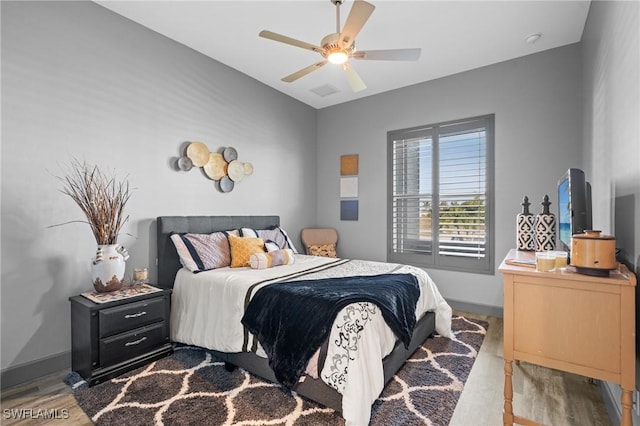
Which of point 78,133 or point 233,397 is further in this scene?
point 78,133

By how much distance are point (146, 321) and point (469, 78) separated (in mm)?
4328

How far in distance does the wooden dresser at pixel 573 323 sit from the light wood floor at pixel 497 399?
38 cm

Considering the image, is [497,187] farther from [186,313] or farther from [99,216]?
[99,216]

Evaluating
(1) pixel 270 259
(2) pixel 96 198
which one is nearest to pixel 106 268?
(2) pixel 96 198

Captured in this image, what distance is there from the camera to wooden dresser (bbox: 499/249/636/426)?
1284mm

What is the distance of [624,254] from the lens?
1633 millimetres

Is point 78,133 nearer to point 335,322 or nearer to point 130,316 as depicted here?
point 130,316

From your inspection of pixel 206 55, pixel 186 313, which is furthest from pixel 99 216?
pixel 206 55

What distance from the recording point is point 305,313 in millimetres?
1987

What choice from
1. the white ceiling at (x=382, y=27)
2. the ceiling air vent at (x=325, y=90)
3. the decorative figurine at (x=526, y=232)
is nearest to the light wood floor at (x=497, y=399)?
the decorative figurine at (x=526, y=232)

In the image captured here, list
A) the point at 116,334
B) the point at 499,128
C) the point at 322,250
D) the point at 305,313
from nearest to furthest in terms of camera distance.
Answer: the point at 305,313
the point at 116,334
the point at 499,128
the point at 322,250

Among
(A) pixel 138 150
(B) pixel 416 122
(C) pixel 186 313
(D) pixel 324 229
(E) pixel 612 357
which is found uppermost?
(B) pixel 416 122

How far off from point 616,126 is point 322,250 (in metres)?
3.53

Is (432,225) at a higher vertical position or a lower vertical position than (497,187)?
lower
